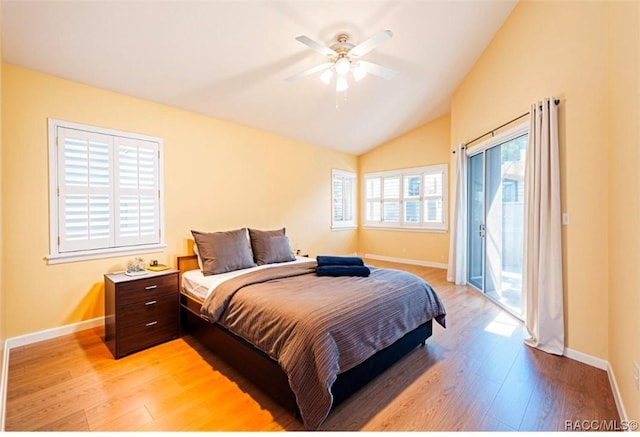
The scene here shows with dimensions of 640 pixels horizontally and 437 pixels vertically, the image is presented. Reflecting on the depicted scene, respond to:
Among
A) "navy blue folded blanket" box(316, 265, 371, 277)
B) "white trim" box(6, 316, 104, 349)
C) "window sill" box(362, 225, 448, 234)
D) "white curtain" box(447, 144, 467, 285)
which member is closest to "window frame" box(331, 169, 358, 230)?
"window sill" box(362, 225, 448, 234)

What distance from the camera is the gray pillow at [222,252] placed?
322 centimetres

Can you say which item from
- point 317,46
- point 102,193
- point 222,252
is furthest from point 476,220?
point 102,193

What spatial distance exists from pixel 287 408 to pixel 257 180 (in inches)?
140

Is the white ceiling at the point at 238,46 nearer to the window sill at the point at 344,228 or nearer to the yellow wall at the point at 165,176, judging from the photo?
the yellow wall at the point at 165,176

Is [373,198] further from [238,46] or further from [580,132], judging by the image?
[238,46]

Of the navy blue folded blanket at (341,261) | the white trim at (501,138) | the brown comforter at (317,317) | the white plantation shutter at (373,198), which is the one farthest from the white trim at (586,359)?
the white plantation shutter at (373,198)

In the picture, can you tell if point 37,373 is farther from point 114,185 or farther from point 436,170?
point 436,170

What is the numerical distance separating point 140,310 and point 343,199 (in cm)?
487

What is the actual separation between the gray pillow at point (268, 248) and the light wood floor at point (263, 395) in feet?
4.26

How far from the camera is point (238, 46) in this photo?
289cm

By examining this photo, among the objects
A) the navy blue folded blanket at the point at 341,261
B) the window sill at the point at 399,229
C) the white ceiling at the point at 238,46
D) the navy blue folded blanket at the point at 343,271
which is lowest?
the navy blue folded blanket at the point at 343,271

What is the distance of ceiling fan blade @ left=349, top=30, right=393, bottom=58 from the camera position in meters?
2.21

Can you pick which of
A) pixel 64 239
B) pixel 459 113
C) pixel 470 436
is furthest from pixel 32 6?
pixel 459 113

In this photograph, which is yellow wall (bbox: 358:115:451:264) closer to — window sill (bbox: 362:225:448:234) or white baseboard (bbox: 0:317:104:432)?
window sill (bbox: 362:225:448:234)
